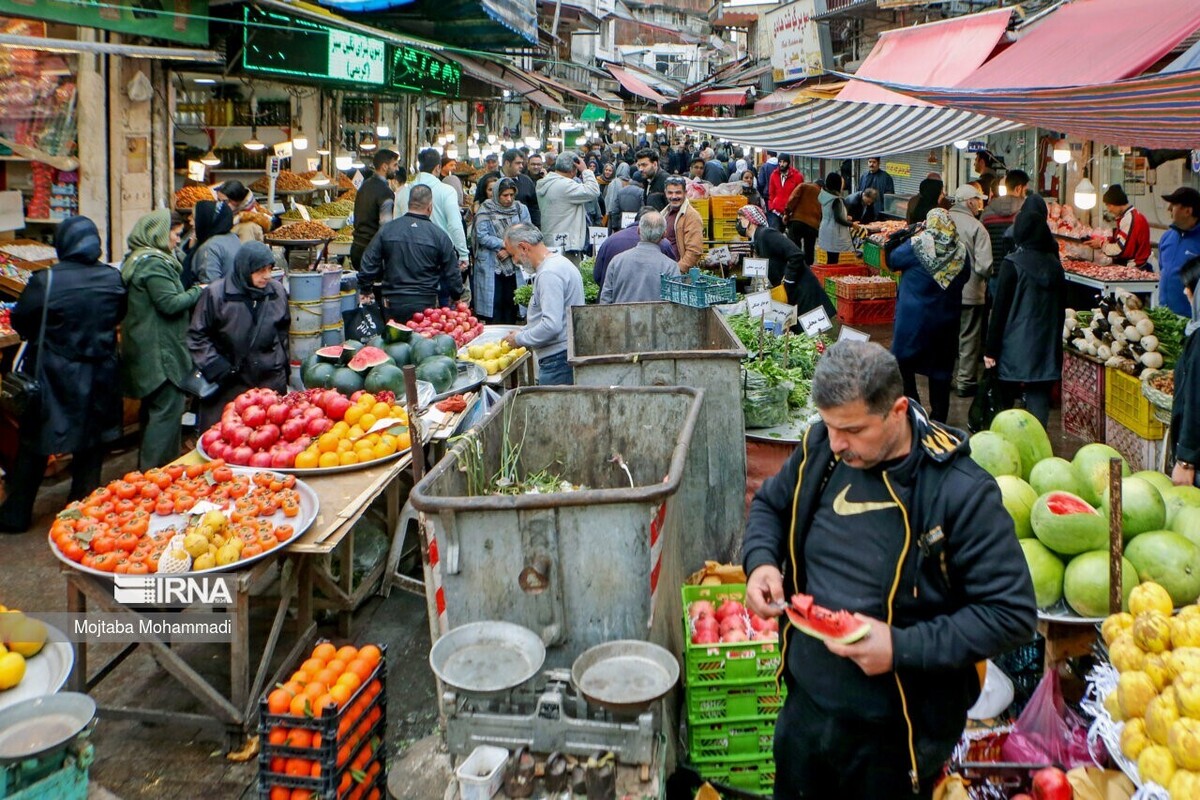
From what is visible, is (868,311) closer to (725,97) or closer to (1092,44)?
(1092,44)

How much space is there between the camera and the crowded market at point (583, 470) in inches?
113

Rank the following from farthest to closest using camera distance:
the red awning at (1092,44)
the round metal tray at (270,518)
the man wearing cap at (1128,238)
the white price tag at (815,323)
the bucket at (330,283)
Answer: the man wearing cap at (1128,238), the bucket at (330,283), the white price tag at (815,323), the red awning at (1092,44), the round metal tray at (270,518)

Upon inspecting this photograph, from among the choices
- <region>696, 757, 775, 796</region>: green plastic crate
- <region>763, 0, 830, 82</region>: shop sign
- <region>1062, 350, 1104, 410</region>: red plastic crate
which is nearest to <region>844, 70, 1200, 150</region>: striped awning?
<region>1062, 350, 1104, 410</region>: red plastic crate

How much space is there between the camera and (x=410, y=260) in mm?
9297

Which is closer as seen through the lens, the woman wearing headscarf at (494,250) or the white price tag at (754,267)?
the white price tag at (754,267)

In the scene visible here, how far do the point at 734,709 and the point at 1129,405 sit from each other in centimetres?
538

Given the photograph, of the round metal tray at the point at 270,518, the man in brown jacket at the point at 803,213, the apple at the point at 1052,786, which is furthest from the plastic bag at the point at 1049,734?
the man in brown jacket at the point at 803,213

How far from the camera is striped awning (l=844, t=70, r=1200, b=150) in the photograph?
14.6 feet

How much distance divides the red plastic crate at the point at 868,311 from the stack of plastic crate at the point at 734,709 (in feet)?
33.5

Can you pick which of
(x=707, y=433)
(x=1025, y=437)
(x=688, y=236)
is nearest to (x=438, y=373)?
(x=707, y=433)

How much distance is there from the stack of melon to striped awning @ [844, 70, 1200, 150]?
1.61 meters

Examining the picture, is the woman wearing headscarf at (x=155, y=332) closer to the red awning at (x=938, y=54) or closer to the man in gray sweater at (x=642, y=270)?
the man in gray sweater at (x=642, y=270)

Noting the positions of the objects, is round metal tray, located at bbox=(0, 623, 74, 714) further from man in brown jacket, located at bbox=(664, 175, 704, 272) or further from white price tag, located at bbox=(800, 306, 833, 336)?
man in brown jacket, located at bbox=(664, 175, 704, 272)

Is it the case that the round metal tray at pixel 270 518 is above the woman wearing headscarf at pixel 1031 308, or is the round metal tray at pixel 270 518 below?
below
